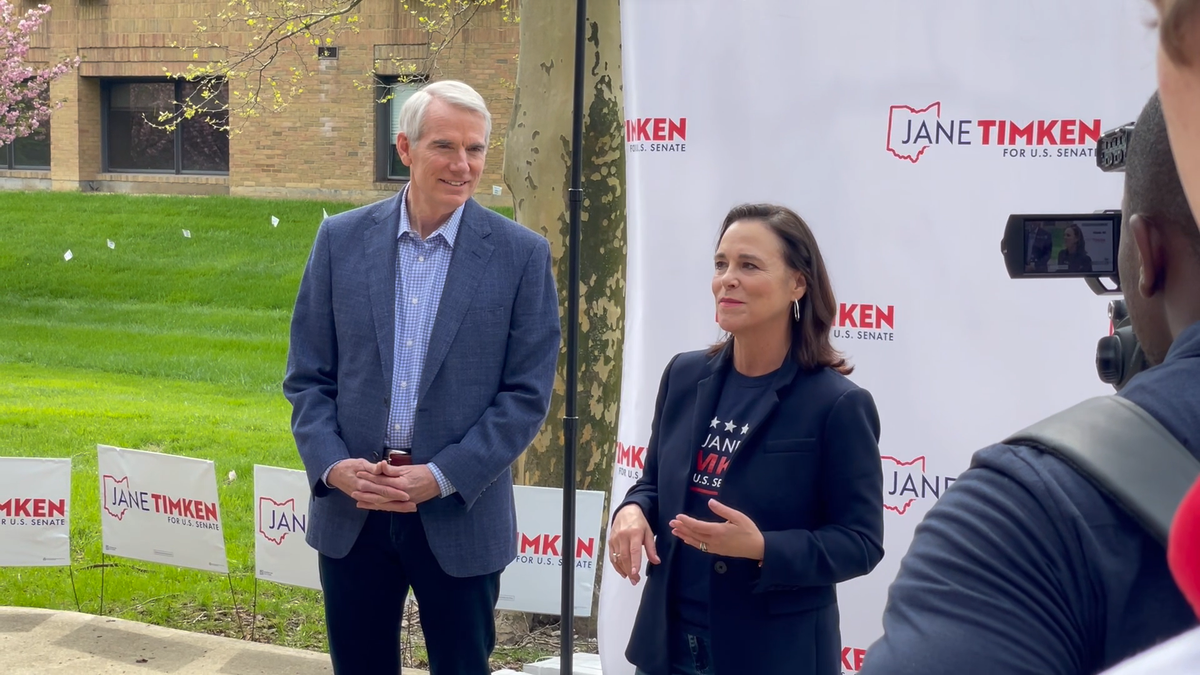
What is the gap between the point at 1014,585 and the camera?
0.89 metres

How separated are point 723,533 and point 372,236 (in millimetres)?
1430

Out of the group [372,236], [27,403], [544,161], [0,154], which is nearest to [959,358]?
[372,236]

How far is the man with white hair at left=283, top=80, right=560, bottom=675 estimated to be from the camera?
325 cm

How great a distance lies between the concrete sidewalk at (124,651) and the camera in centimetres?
493

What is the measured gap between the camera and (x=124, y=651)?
5.13 metres

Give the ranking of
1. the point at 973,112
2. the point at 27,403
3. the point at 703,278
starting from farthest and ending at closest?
the point at 27,403 → the point at 703,278 → the point at 973,112

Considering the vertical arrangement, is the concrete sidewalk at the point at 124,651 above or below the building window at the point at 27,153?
below

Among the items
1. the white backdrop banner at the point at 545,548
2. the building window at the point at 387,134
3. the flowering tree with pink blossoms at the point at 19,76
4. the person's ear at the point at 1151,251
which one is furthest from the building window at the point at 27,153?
the person's ear at the point at 1151,251

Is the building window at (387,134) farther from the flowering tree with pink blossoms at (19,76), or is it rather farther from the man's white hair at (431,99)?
the man's white hair at (431,99)

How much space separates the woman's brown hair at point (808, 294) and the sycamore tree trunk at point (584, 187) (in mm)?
2530

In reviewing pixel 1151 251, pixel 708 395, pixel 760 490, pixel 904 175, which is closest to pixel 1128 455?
pixel 1151 251

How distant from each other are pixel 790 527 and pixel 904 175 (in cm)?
121

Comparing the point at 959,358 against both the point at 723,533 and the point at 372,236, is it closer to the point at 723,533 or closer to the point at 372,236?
the point at 723,533

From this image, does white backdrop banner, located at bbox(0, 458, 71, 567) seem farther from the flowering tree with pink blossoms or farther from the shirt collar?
the flowering tree with pink blossoms
